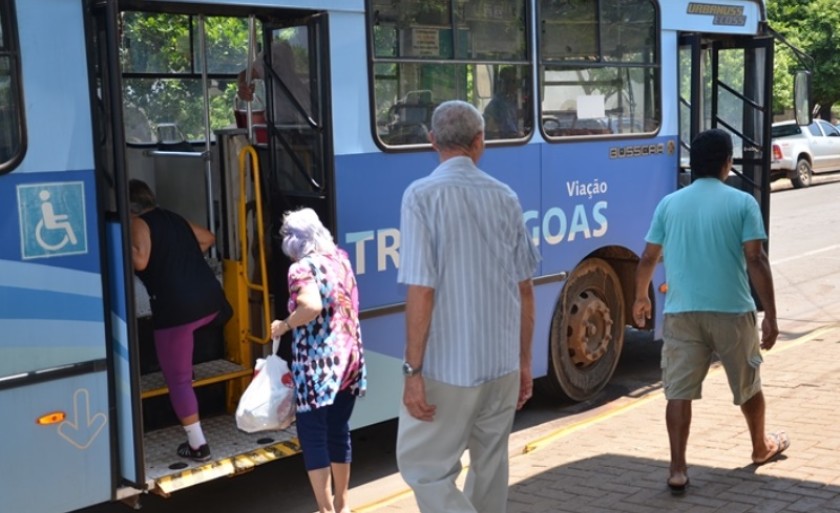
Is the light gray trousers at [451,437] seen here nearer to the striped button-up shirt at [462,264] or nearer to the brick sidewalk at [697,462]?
the striped button-up shirt at [462,264]

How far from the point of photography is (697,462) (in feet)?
20.0

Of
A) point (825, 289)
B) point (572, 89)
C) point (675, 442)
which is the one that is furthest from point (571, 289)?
point (825, 289)

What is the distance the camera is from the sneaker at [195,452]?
533 cm

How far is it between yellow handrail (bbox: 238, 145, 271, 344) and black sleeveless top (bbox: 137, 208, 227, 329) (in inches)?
15.7

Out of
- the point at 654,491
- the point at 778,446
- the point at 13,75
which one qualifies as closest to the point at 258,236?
the point at 13,75

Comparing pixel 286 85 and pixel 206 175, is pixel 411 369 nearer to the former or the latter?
pixel 286 85

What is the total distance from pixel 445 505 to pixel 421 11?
3.01 metres

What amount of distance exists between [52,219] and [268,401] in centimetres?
130

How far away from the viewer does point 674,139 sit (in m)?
8.01

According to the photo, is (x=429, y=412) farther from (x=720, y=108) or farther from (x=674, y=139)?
(x=720, y=108)

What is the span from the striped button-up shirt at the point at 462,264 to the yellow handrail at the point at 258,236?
198 centimetres

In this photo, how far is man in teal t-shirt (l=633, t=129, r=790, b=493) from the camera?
211 inches

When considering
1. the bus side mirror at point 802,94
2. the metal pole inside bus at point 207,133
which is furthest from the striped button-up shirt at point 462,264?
the bus side mirror at point 802,94

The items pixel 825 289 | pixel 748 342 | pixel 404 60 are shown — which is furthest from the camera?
pixel 825 289
